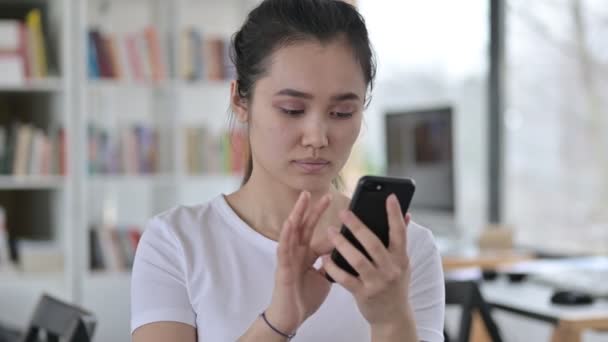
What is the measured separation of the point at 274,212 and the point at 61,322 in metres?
0.77

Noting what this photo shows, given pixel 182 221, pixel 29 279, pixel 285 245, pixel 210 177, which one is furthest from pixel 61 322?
pixel 210 177

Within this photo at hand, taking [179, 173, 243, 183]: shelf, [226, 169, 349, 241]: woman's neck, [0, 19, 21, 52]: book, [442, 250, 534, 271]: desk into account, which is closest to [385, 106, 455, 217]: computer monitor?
[442, 250, 534, 271]: desk

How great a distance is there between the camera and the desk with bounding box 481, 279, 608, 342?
2869 mm

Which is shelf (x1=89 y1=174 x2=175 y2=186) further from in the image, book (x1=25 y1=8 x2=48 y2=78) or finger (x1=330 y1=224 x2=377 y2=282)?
finger (x1=330 y1=224 x2=377 y2=282)

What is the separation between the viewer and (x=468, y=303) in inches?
105

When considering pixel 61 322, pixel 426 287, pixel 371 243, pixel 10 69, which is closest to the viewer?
pixel 371 243

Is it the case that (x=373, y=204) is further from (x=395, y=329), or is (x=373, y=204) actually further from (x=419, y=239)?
(x=419, y=239)

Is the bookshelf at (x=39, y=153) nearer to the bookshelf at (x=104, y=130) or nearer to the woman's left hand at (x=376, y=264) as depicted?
the bookshelf at (x=104, y=130)

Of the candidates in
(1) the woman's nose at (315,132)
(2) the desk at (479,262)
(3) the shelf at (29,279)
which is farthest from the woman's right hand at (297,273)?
(3) the shelf at (29,279)

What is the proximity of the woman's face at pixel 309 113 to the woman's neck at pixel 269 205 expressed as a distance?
8 cm

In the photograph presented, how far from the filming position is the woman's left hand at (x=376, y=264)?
3.71 feet

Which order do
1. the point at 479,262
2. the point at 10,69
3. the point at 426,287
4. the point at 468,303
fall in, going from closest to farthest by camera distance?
the point at 426,287
the point at 468,303
the point at 479,262
the point at 10,69

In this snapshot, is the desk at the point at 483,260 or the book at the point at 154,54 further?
the book at the point at 154,54

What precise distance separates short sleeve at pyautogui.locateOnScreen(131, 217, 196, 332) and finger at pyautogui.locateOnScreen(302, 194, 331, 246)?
0.95 ft
